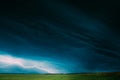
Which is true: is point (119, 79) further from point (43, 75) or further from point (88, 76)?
point (43, 75)

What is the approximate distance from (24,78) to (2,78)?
1.17m

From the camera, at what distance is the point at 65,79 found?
63.9ft

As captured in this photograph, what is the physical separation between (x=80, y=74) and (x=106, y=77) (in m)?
1.47

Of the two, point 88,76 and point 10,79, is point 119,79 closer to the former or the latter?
point 88,76

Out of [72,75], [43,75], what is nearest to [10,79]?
[43,75]

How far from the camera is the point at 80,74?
19375 mm

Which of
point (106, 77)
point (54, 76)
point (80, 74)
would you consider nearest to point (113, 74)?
point (106, 77)

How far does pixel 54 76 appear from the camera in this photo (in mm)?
19688

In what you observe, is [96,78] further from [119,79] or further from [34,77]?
[34,77]

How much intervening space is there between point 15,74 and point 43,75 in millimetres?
1439

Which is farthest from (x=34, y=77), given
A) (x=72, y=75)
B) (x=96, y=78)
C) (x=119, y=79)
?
(x=119, y=79)

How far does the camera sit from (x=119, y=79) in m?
19.9

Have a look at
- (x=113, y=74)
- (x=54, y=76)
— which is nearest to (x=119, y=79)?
(x=113, y=74)

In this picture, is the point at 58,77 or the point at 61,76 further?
the point at 58,77
